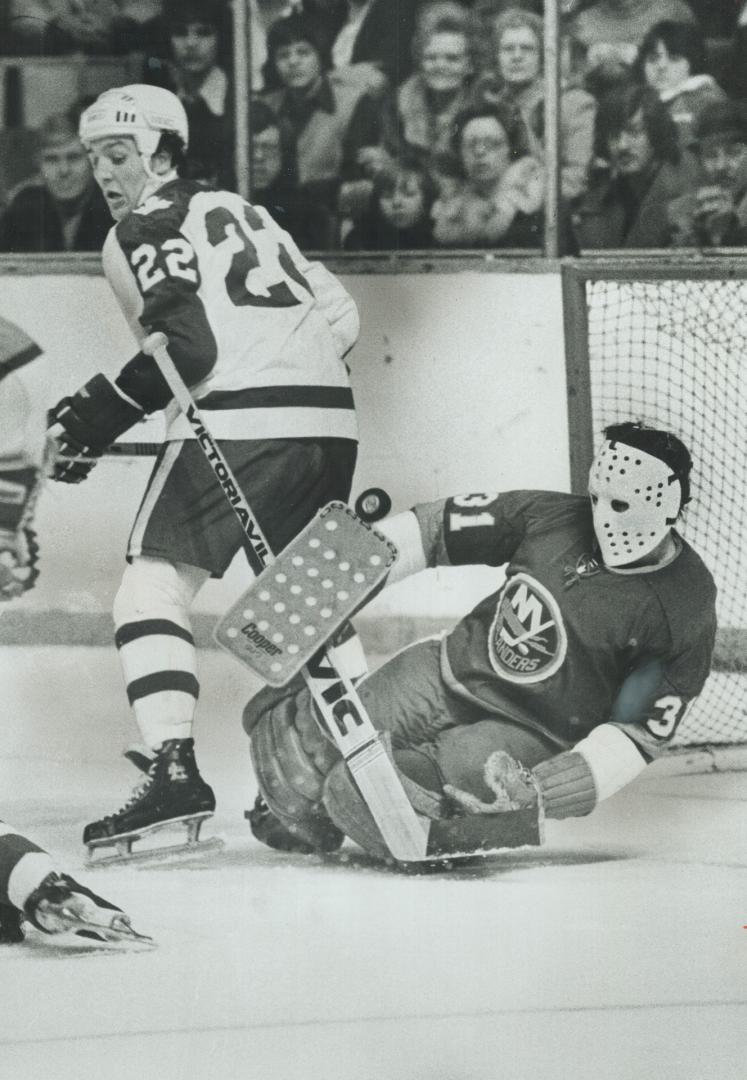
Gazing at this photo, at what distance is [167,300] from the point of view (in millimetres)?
2285

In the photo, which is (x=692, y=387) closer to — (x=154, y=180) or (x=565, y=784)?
(x=565, y=784)

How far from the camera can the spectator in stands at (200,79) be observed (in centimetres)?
232

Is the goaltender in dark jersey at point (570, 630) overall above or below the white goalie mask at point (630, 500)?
below

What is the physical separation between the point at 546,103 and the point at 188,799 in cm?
132

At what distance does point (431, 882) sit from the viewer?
2.33m

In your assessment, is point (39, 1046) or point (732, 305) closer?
point (39, 1046)

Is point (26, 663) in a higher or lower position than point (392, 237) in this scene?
lower

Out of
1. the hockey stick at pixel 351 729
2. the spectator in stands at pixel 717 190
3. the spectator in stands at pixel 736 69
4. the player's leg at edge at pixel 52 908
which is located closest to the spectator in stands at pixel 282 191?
the hockey stick at pixel 351 729

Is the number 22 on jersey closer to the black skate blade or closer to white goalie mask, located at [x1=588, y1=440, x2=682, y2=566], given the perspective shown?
white goalie mask, located at [x1=588, y1=440, x2=682, y2=566]

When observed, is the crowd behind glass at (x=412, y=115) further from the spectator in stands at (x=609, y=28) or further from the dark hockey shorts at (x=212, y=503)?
the dark hockey shorts at (x=212, y=503)

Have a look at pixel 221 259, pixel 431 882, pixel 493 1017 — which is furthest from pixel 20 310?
pixel 493 1017

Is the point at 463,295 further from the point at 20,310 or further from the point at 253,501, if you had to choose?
the point at 20,310

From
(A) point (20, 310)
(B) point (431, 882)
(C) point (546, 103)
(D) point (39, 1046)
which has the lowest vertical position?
(D) point (39, 1046)

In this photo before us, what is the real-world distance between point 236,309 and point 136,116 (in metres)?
0.37
